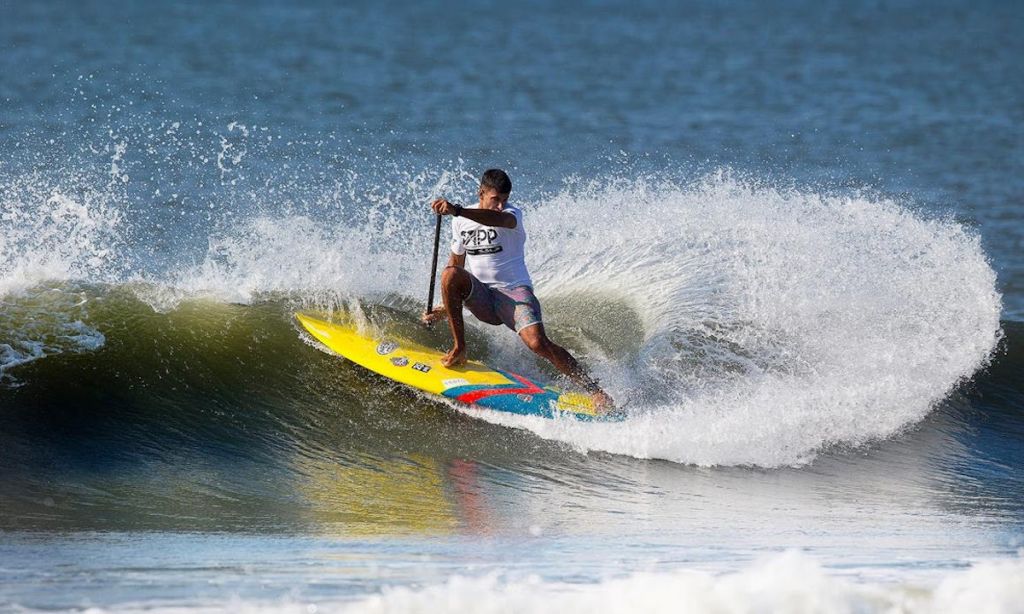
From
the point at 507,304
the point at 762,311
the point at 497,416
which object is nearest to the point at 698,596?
the point at 497,416

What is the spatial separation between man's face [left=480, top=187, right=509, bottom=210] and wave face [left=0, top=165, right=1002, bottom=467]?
163cm

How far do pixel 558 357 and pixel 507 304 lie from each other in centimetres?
53

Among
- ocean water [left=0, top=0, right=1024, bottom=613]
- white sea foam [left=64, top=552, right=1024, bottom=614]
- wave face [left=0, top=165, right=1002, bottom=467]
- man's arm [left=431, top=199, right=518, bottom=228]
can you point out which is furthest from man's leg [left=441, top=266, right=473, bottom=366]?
white sea foam [left=64, top=552, right=1024, bottom=614]

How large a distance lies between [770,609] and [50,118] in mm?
17974

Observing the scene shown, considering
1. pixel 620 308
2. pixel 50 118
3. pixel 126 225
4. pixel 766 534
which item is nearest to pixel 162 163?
pixel 126 225

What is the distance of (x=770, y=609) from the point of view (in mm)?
5965

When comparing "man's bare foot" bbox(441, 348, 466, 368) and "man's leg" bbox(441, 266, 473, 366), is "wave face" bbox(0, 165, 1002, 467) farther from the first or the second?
"man's leg" bbox(441, 266, 473, 366)

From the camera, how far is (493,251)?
9125mm

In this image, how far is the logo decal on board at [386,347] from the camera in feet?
31.6

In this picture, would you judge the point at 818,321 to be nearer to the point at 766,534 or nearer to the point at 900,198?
the point at 766,534

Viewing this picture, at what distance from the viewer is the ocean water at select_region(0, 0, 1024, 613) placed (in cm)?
644

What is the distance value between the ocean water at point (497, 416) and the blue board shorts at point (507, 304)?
72 cm

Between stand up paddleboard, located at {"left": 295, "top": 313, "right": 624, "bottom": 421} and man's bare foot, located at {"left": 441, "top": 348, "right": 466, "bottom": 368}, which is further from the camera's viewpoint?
man's bare foot, located at {"left": 441, "top": 348, "right": 466, "bottom": 368}

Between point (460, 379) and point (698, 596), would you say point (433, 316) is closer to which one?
point (460, 379)
